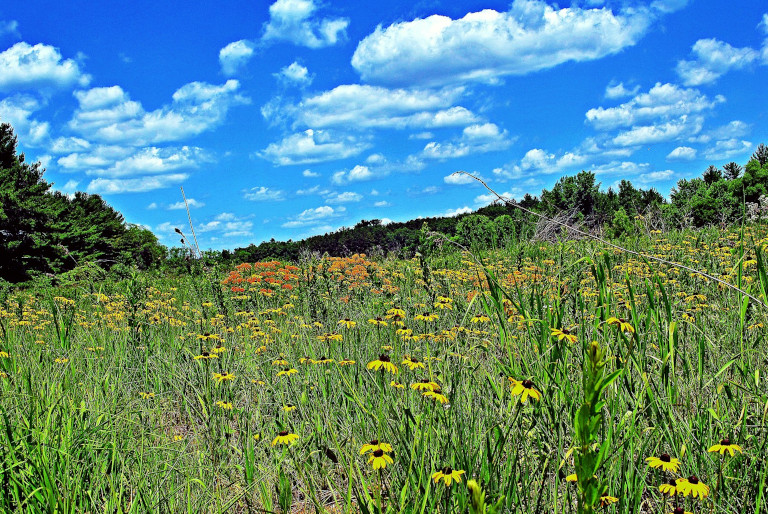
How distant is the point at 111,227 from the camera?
47.2 m

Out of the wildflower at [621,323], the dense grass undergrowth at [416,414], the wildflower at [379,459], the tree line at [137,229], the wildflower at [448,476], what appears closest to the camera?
the wildflower at [448,476]

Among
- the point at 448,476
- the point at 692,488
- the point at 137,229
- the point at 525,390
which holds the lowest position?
the point at 692,488

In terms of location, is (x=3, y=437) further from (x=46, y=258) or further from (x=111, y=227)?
(x=111, y=227)

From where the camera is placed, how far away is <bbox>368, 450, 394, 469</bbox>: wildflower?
1753 mm

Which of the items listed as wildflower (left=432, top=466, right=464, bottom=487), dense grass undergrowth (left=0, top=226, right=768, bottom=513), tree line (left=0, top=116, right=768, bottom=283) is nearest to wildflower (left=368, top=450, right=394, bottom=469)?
dense grass undergrowth (left=0, top=226, right=768, bottom=513)

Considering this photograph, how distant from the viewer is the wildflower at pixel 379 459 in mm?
1753

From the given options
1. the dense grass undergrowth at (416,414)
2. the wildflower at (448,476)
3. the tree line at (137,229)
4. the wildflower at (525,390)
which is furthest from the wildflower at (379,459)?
the tree line at (137,229)

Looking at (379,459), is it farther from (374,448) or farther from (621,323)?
(621,323)

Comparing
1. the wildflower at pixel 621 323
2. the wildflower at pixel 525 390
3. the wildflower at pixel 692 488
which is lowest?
the wildflower at pixel 692 488

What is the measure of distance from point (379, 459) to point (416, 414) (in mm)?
929

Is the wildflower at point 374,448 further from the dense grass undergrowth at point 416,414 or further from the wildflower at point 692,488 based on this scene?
the wildflower at point 692,488

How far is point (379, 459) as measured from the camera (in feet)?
5.86

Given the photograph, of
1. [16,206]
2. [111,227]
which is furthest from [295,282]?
[111,227]

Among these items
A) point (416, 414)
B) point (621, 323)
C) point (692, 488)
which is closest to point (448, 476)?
point (692, 488)
